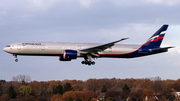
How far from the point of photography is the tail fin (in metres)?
63.4

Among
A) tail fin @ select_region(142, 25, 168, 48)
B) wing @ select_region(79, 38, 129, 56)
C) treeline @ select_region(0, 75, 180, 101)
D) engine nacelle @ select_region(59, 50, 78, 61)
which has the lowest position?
treeline @ select_region(0, 75, 180, 101)

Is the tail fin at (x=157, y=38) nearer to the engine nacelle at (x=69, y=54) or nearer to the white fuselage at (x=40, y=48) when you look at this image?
the white fuselage at (x=40, y=48)

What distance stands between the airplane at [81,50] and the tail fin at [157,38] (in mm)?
1011

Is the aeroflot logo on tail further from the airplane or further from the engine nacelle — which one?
the engine nacelle

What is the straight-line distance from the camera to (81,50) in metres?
55.3

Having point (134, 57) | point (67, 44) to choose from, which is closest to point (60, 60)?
point (67, 44)

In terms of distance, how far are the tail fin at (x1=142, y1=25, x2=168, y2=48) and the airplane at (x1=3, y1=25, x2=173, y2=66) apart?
101 centimetres

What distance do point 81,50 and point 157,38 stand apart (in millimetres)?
19775

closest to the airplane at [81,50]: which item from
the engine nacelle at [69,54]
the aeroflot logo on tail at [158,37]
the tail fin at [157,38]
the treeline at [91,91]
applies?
the engine nacelle at [69,54]

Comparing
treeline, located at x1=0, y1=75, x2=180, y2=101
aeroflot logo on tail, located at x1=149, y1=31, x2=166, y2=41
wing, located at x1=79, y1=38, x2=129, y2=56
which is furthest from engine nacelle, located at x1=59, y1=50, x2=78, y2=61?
treeline, located at x1=0, y1=75, x2=180, y2=101

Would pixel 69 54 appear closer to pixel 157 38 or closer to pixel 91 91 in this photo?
pixel 157 38

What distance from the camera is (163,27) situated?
6594 cm

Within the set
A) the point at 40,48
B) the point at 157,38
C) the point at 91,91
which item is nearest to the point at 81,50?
the point at 40,48

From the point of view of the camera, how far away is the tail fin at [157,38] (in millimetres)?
63438
